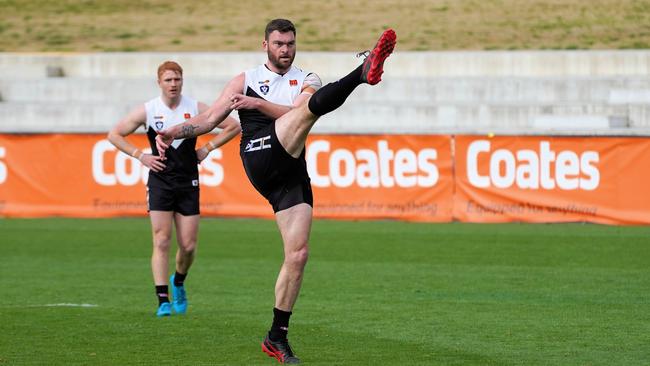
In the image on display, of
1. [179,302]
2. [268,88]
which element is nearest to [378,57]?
[268,88]

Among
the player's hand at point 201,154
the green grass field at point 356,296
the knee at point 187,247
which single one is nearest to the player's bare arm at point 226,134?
the player's hand at point 201,154

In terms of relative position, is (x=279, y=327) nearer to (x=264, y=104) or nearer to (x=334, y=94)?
(x=264, y=104)

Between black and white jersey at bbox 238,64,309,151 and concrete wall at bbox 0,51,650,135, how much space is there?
45.1 ft

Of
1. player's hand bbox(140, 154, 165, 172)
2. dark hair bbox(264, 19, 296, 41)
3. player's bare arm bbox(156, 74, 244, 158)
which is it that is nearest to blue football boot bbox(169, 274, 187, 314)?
player's hand bbox(140, 154, 165, 172)

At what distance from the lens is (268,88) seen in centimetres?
924

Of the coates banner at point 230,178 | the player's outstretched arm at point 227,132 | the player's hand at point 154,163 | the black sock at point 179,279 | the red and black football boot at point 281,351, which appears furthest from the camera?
the coates banner at point 230,178

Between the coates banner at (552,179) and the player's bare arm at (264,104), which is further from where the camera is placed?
the coates banner at (552,179)

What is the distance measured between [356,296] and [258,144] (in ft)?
13.8

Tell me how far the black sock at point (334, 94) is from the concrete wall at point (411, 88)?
14759 millimetres

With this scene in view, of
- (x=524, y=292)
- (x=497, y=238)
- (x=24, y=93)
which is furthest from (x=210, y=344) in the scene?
(x=24, y=93)

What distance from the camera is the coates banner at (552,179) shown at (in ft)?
67.0

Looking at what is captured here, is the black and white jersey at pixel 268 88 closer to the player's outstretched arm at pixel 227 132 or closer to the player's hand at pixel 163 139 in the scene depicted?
the player's hand at pixel 163 139

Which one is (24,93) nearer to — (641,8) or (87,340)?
(641,8)

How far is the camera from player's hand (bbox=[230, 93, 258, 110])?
8828 mm
